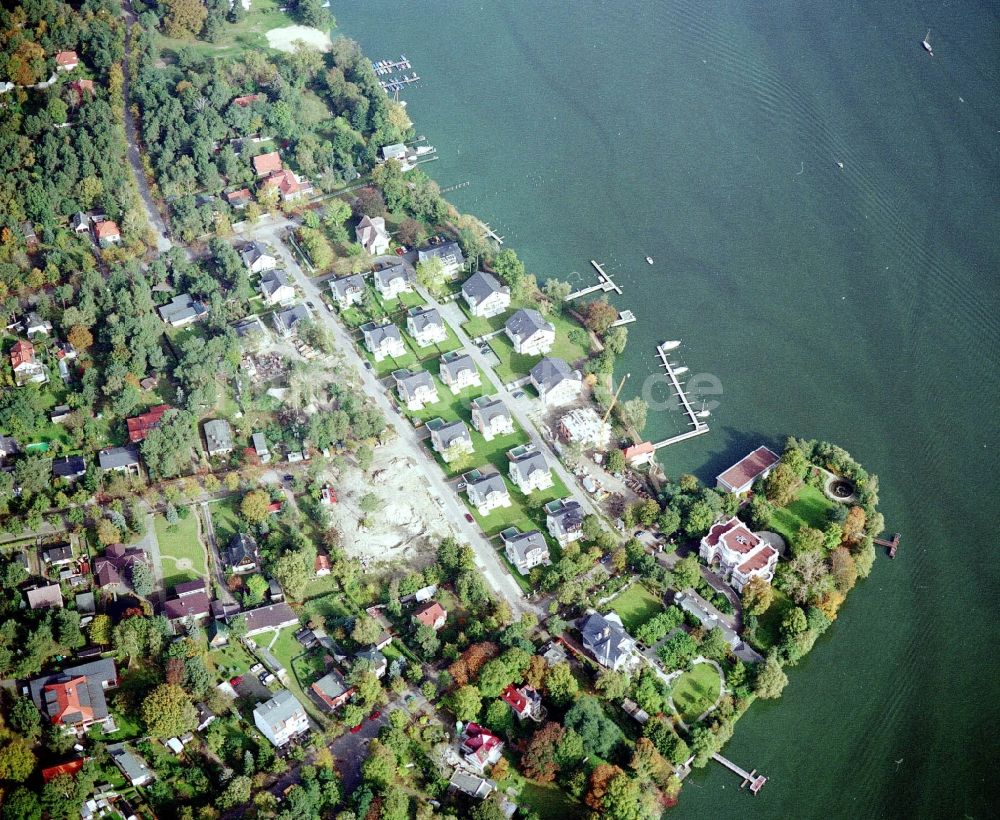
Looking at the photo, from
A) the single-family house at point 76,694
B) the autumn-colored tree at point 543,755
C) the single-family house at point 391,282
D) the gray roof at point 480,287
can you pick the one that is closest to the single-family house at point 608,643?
the autumn-colored tree at point 543,755

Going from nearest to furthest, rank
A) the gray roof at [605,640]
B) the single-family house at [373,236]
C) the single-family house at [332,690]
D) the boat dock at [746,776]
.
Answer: the boat dock at [746,776], the single-family house at [332,690], the gray roof at [605,640], the single-family house at [373,236]

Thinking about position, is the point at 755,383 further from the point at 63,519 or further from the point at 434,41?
the point at 434,41

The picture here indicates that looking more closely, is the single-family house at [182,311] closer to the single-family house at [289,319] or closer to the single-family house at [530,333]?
the single-family house at [289,319]

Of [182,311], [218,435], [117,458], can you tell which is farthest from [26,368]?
[218,435]

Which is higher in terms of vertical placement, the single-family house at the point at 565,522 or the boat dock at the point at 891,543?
the boat dock at the point at 891,543

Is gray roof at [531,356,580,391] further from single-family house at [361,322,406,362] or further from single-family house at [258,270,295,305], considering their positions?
single-family house at [258,270,295,305]
